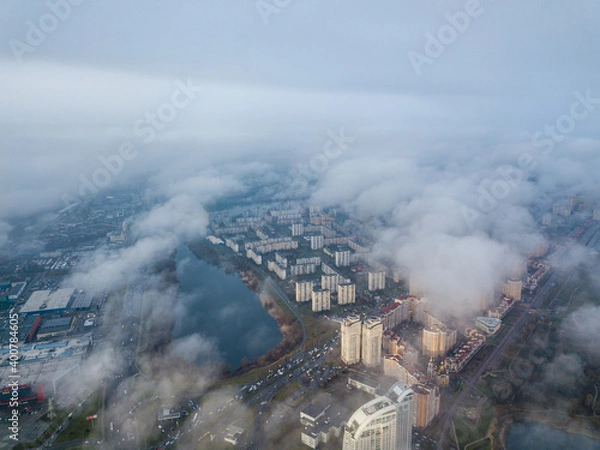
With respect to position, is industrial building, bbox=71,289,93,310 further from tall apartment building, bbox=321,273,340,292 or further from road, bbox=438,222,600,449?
road, bbox=438,222,600,449

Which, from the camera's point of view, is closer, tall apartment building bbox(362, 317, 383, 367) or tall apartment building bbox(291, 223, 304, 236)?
tall apartment building bbox(362, 317, 383, 367)

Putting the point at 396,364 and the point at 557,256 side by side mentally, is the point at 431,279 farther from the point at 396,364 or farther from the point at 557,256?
the point at 557,256

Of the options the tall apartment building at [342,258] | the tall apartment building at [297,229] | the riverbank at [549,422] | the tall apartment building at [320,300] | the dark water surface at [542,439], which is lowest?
the dark water surface at [542,439]

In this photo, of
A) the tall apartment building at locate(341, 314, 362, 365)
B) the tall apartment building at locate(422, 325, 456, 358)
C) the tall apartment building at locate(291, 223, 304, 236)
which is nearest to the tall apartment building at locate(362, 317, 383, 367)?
the tall apartment building at locate(341, 314, 362, 365)

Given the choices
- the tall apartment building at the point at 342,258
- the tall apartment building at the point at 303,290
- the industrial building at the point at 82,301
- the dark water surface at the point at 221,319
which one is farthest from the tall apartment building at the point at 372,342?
the industrial building at the point at 82,301

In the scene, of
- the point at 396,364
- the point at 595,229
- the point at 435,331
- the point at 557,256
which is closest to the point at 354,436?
the point at 396,364

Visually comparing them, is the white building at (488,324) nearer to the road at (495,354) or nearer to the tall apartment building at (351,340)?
the road at (495,354)
